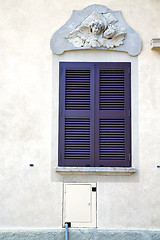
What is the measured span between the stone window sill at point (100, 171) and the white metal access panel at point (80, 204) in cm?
21

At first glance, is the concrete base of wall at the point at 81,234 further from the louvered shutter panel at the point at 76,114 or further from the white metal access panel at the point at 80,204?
the louvered shutter panel at the point at 76,114

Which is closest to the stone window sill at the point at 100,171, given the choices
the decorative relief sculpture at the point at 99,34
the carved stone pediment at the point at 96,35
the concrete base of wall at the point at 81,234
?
the concrete base of wall at the point at 81,234

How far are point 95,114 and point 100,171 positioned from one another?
3.23 ft

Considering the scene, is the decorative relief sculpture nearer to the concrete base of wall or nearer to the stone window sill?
the stone window sill

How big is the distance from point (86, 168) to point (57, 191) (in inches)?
25.0

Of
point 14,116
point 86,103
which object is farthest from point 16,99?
point 86,103

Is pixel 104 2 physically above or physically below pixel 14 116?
above

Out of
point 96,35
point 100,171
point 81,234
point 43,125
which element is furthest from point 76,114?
point 81,234

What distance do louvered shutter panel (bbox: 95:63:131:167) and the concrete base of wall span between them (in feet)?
3.71

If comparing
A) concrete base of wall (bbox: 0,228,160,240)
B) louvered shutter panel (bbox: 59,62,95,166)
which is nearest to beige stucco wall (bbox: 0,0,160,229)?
concrete base of wall (bbox: 0,228,160,240)

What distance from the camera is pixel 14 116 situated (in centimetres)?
745

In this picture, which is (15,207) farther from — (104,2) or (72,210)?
(104,2)

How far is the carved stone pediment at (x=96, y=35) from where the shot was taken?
7.52m

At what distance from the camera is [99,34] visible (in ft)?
24.8
